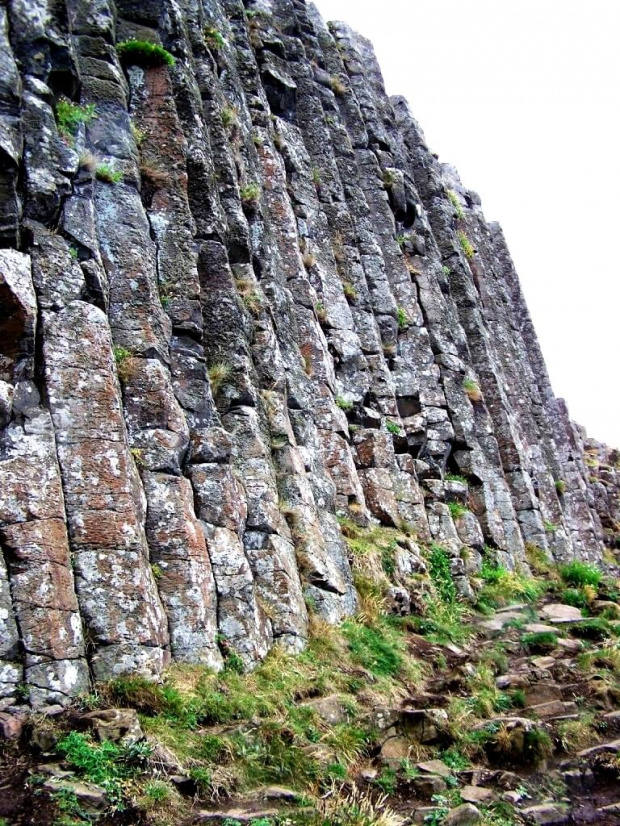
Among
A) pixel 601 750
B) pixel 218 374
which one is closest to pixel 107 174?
pixel 218 374

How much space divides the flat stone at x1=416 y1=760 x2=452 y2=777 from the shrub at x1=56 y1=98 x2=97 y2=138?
1003 centimetres

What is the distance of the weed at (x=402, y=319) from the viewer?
2283 cm

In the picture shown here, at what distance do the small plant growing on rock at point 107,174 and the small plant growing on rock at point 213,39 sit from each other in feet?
25.6

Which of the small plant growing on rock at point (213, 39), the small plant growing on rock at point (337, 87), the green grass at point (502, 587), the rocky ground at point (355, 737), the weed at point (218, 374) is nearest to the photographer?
the rocky ground at point (355, 737)

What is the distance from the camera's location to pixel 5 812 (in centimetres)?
606

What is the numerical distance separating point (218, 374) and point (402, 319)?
→ 11195 mm

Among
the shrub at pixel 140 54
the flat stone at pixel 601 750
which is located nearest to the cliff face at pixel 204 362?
the shrub at pixel 140 54

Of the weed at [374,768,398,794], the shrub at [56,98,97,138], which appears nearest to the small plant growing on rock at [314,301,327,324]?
the shrub at [56,98,97,138]

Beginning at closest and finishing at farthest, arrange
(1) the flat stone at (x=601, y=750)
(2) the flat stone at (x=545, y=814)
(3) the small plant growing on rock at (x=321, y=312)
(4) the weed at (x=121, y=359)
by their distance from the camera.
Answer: (2) the flat stone at (x=545, y=814)
(1) the flat stone at (x=601, y=750)
(4) the weed at (x=121, y=359)
(3) the small plant growing on rock at (x=321, y=312)

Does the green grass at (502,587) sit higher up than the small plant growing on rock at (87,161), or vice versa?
the small plant growing on rock at (87,161)

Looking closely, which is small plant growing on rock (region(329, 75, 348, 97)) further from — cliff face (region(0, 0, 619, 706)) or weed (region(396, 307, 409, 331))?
weed (region(396, 307, 409, 331))

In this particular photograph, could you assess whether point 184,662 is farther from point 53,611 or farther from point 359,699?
point 359,699

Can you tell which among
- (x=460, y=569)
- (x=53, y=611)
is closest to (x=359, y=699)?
(x=53, y=611)

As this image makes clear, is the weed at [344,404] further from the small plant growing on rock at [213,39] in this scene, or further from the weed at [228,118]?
the small plant growing on rock at [213,39]
